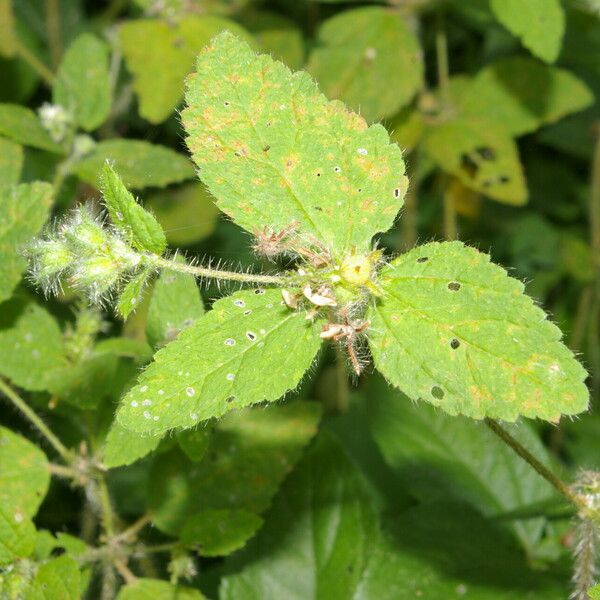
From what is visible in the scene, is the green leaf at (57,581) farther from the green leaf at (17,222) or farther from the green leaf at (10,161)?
the green leaf at (10,161)

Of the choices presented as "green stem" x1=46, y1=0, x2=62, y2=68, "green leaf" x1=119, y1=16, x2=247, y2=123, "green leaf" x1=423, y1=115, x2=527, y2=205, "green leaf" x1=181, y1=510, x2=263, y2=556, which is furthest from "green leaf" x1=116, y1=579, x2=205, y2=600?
"green stem" x1=46, y1=0, x2=62, y2=68

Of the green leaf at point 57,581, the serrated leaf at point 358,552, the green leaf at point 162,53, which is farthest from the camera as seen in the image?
the green leaf at point 162,53

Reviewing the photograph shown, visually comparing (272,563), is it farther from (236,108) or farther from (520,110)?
(520,110)

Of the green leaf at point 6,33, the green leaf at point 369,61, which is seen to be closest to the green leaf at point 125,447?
the green leaf at point 369,61

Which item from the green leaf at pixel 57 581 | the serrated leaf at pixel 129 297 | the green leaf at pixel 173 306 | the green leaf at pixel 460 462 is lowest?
the green leaf at pixel 460 462

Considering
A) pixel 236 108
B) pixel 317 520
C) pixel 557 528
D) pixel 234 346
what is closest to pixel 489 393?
pixel 234 346

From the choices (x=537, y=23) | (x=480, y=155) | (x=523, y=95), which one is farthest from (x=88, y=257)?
(x=523, y=95)
